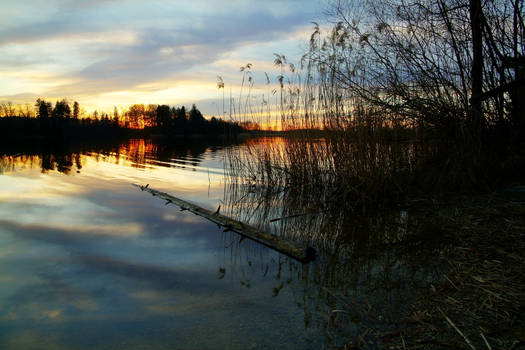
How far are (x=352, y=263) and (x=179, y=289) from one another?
1.50m

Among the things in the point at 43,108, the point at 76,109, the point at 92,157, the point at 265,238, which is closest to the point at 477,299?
the point at 265,238

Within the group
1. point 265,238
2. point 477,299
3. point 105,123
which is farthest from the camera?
point 105,123

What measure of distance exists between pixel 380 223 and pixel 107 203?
481cm

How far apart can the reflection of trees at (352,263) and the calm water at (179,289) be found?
0.01 metres

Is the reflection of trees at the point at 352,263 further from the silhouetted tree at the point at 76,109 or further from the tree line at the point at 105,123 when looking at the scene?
the silhouetted tree at the point at 76,109

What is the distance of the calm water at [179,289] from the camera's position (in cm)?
186

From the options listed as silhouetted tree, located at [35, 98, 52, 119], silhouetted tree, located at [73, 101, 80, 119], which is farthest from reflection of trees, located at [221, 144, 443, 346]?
silhouetted tree, located at [73, 101, 80, 119]

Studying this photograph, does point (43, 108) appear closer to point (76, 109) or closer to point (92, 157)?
point (76, 109)

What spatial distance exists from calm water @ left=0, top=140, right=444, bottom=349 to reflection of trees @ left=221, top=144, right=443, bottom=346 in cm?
1

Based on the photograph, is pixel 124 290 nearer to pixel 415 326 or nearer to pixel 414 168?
pixel 415 326

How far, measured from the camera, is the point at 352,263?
2.70m

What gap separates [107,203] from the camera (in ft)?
18.9

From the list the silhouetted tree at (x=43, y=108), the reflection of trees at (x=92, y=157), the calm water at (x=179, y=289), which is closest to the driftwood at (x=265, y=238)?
the calm water at (x=179, y=289)

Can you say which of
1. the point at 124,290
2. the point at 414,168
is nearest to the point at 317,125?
the point at 414,168
